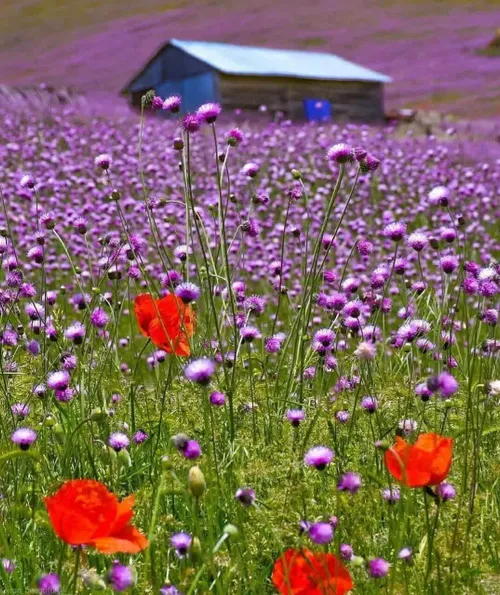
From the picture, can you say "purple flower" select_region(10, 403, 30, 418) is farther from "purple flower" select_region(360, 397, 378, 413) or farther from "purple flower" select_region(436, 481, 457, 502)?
"purple flower" select_region(436, 481, 457, 502)

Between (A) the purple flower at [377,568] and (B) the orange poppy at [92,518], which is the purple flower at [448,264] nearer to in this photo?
(A) the purple flower at [377,568]

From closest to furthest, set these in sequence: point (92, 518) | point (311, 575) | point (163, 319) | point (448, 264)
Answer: point (92, 518)
point (311, 575)
point (163, 319)
point (448, 264)

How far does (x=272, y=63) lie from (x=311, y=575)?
22.3m

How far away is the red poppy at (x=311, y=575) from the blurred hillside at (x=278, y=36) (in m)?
27.3

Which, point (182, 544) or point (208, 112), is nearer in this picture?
point (182, 544)

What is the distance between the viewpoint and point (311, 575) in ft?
5.60

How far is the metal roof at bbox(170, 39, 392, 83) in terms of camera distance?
22308mm

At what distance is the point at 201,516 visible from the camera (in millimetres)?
2473

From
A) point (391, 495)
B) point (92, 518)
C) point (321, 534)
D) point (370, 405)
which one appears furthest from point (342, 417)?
point (92, 518)

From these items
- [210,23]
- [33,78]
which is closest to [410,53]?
[210,23]

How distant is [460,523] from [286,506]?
45 cm

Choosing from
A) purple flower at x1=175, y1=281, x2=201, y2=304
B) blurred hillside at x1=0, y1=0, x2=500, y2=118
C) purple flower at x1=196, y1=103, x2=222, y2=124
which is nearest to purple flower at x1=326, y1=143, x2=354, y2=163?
purple flower at x1=196, y1=103, x2=222, y2=124

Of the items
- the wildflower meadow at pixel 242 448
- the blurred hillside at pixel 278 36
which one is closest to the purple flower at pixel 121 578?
the wildflower meadow at pixel 242 448

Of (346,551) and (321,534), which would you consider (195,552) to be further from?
(346,551)
